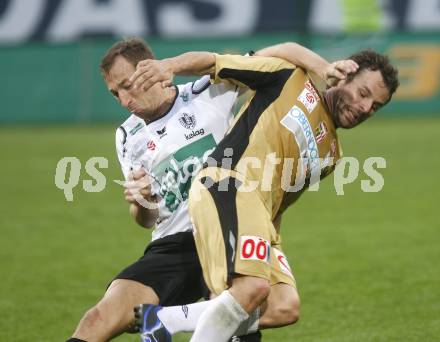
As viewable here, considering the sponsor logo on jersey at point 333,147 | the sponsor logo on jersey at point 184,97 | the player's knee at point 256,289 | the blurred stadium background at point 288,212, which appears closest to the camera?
the player's knee at point 256,289

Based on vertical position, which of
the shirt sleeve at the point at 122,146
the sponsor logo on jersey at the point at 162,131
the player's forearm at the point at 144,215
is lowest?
the player's forearm at the point at 144,215

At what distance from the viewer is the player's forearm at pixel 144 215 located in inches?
214

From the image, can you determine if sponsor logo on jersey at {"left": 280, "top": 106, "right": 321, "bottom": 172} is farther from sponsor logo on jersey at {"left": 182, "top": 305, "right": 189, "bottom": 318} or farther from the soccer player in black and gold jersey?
sponsor logo on jersey at {"left": 182, "top": 305, "right": 189, "bottom": 318}

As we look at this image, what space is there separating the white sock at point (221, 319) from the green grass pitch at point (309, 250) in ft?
5.31

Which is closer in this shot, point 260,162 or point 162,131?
point 260,162

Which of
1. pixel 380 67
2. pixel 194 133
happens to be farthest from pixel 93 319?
pixel 380 67

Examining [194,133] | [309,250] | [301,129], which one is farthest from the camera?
[309,250]

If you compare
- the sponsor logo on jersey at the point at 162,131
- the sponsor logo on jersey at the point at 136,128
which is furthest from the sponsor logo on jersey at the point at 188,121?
the sponsor logo on jersey at the point at 136,128

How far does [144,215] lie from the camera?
550 cm

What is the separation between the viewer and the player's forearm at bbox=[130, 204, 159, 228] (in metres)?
5.43

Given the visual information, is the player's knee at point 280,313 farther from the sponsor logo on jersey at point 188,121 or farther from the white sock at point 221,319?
the sponsor logo on jersey at point 188,121

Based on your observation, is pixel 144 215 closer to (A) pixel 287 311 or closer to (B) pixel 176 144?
(B) pixel 176 144

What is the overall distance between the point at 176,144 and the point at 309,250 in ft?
13.9

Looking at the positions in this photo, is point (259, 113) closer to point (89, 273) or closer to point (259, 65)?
point (259, 65)
